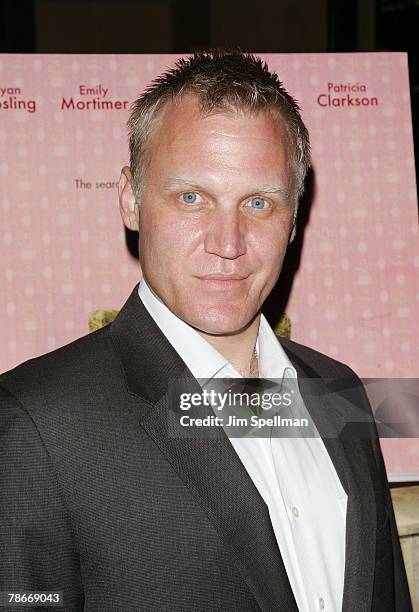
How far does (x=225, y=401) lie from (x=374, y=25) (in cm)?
157

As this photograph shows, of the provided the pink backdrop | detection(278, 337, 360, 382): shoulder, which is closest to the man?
detection(278, 337, 360, 382): shoulder

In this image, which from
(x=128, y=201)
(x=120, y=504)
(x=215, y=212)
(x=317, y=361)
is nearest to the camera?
(x=120, y=504)

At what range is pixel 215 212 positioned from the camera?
1.49m

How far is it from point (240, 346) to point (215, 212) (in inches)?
12.8

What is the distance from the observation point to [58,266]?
191cm

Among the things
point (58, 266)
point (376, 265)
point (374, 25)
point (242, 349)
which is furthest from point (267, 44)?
point (242, 349)

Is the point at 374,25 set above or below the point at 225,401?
above

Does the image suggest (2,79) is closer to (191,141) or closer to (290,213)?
(191,141)

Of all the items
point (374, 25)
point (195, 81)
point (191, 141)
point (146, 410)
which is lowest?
point (146, 410)

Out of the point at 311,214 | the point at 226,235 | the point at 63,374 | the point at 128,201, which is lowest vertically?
the point at 63,374

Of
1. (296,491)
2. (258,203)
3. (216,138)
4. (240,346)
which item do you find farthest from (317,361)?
(216,138)

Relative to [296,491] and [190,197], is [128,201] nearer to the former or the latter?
[190,197]

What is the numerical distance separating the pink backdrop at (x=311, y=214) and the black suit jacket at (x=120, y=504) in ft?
1.46

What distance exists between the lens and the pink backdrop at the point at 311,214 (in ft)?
6.24
